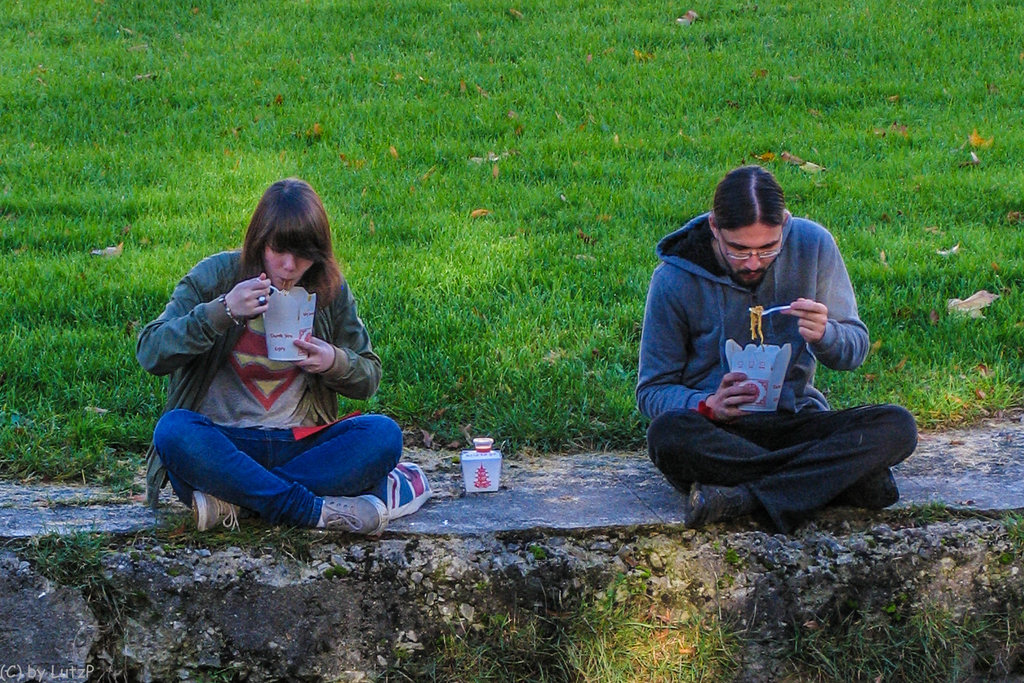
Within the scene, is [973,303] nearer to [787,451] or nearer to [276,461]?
[787,451]

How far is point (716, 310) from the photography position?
3553 mm

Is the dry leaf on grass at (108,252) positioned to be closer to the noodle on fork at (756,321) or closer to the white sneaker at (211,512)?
the white sneaker at (211,512)

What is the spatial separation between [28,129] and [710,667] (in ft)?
18.1

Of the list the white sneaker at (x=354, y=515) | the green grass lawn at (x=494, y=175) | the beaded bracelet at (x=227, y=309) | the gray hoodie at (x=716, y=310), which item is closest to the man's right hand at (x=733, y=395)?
the gray hoodie at (x=716, y=310)

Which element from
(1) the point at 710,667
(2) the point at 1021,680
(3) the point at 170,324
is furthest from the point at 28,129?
(2) the point at 1021,680

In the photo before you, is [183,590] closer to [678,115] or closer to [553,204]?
[553,204]

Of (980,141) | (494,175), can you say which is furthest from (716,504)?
(980,141)

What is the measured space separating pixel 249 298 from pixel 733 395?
4.35 feet

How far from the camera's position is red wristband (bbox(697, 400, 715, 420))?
344 cm

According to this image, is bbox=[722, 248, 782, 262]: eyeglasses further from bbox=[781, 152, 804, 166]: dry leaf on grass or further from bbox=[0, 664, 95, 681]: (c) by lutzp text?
bbox=[781, 152, 804, 166]: dry leaf on grass

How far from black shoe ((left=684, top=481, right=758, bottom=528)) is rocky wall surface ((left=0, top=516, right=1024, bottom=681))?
0.06 metres

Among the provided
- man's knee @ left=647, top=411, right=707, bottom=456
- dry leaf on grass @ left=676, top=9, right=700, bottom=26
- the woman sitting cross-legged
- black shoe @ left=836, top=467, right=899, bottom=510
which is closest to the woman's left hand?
the woman sitting cross-legged

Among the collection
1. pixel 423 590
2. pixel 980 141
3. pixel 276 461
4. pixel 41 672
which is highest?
pixel 980 141

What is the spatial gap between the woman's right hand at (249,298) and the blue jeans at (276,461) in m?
0.35
